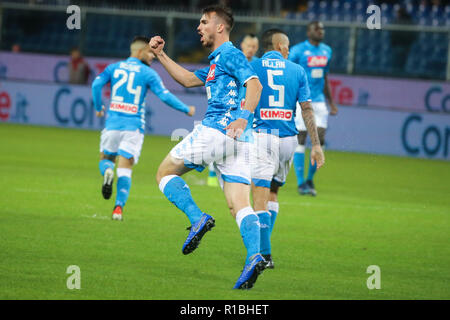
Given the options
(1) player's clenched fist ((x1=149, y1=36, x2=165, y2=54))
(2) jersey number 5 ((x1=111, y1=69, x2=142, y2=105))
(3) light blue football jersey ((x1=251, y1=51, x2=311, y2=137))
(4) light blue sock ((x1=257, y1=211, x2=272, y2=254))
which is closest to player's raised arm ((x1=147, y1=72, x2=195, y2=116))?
(2) jersey number 5 ((x1=111, y1=69, x2=142, y2=105))

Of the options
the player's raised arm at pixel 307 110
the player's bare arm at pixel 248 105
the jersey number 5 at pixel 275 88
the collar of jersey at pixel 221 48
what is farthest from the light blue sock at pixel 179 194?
the jersey number 5 at pixel 275 88

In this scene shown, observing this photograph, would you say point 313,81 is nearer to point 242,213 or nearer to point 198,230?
point 242,213

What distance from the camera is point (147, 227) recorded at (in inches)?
365

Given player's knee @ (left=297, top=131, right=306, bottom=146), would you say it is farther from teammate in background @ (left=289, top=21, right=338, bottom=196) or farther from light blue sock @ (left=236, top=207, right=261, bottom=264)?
light blue sock @ (left=236, top=207, right=261, bottom=264)

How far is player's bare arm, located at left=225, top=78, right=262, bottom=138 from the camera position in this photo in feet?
19.9

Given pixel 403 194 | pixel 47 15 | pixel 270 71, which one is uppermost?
pixel 47 15

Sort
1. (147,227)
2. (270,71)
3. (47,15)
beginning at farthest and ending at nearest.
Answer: (47,15), (147,227), (270,71)

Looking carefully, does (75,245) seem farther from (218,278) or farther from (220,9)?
(220,9)

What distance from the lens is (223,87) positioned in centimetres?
647

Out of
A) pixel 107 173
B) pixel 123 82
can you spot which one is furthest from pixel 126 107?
pixel 107 173

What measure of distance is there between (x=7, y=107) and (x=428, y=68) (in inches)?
453

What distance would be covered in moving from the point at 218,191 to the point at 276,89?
18.0ft

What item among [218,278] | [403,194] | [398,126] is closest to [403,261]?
[218,278]

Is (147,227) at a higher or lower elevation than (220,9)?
lower
